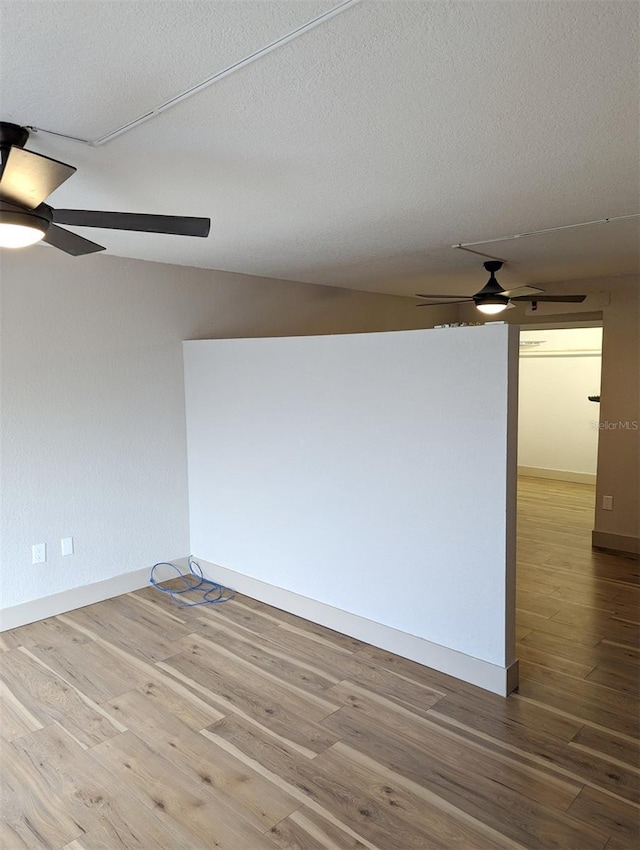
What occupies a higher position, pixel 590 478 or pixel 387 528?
pixel 387 528

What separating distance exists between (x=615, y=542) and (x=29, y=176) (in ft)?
16.6

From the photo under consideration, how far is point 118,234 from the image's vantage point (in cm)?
321

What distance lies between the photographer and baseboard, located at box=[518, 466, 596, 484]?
7.92 meters

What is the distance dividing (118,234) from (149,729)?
8.28 ft

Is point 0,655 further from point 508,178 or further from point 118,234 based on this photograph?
point 508,178

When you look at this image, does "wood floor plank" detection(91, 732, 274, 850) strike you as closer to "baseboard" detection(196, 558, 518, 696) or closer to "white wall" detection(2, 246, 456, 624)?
"baseboard" detection(196, 558, 518, 696)

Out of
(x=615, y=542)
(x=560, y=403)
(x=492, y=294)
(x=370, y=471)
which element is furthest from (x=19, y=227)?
(x=560, y=403)

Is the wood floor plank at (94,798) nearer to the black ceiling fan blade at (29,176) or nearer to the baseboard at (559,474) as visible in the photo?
the black ceiling fan blade at (29,176)

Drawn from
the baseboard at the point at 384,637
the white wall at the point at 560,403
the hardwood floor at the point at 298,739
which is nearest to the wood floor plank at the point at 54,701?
the hardwood floor at the point at 298,739

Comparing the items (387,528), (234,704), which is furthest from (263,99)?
(234,704)

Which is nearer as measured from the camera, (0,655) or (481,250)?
(0,655)

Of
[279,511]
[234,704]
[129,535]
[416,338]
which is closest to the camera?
[234,704]

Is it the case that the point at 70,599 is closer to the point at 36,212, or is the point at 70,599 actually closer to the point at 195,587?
the point at 195,587

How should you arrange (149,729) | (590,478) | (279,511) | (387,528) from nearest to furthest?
(149,729), (387,528), (279,511), (590,478)
